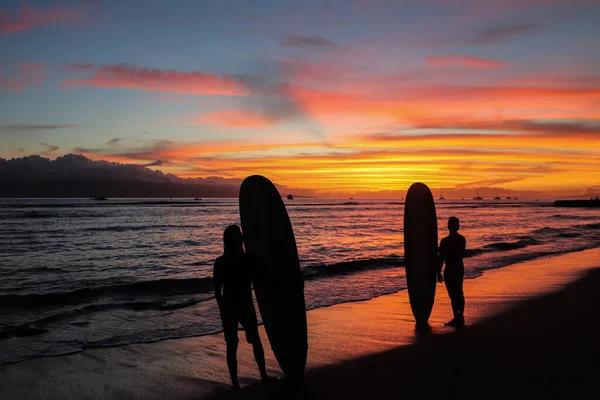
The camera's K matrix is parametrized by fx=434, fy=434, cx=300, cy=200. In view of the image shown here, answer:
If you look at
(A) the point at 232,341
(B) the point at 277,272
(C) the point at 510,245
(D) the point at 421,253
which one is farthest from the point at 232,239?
(C) the point at 510,245

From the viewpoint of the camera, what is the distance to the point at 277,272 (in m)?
5.04

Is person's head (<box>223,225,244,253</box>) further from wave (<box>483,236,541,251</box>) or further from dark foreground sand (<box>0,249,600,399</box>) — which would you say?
wave (<box>483,236,541,251</box>)

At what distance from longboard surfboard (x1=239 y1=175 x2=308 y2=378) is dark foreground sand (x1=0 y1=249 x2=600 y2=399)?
1.68 ft

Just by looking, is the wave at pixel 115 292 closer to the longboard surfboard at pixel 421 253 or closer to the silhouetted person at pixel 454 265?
the longboard surfboard at pixel 421 253

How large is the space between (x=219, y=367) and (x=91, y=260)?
601 inches

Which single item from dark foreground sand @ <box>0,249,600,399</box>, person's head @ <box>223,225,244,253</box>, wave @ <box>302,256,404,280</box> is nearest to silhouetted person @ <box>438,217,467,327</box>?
dark foreground sand @ <box>0,249,600,399</box>

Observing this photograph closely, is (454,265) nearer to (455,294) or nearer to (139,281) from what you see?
(455,294)

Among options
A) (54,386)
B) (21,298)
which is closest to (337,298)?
(54,386)

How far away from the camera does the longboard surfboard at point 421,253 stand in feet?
25.1

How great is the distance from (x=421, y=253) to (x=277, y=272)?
3.58m

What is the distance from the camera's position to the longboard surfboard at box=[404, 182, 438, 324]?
7645 mm

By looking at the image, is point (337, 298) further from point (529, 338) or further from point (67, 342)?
point (67, 342)

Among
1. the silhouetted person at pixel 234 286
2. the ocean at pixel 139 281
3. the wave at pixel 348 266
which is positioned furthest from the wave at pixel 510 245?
the silhouetted person at pixel 234 286

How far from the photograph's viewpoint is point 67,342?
772 centimetres
